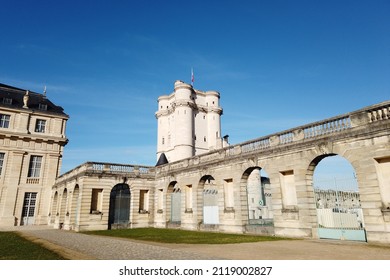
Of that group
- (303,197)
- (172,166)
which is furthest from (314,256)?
(172,166)

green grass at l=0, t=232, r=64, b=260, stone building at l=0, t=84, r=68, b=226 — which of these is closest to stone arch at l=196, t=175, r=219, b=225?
green grass at l=0, t=232, r=64, b=260

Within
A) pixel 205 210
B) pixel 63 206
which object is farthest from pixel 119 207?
pixel 205 210

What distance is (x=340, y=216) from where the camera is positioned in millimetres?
14641

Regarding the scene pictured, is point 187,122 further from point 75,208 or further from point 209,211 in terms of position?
point 209,211

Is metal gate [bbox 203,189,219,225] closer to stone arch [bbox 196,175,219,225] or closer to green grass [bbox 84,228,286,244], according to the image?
stone arch [bbox 196,175,219,225]

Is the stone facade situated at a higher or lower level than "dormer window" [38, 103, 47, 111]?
lower

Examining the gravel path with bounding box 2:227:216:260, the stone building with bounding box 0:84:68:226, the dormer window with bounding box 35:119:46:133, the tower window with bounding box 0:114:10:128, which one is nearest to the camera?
the gravel path with bounding box 2:227:216:260

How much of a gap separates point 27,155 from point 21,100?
27.1 feet

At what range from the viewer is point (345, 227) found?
46.5ft

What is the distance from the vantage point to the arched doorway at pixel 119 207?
26.7 metres

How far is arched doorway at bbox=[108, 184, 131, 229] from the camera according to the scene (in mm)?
26661

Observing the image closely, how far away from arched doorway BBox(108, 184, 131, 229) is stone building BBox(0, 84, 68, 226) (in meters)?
14.1
